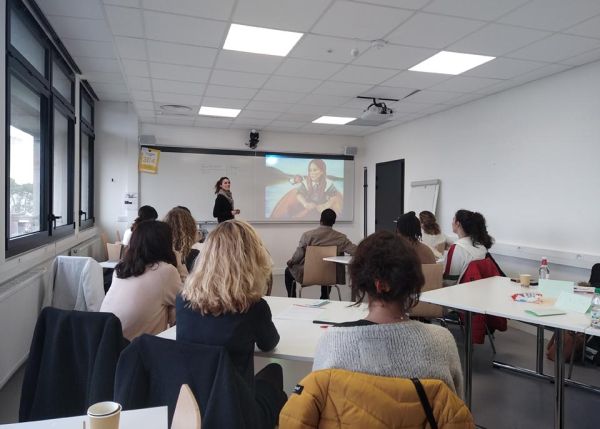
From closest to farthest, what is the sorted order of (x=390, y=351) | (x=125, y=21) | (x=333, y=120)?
(x=390, y=351) < (x=125, y=21) < (x=333, y=120)

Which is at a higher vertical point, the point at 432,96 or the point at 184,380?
the point at 432,96

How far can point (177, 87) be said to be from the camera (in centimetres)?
515

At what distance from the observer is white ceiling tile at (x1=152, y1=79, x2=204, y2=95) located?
4.96m

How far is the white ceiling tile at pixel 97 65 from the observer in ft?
16.4

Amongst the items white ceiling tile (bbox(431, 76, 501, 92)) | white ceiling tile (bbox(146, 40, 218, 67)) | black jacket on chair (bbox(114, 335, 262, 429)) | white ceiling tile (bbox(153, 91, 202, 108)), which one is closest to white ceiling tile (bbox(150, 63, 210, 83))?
white ceiling tile (bbox(146, 40, 218, 67))

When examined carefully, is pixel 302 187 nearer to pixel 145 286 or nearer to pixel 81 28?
pixel 81 28

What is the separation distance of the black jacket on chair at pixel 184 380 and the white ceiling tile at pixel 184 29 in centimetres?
268

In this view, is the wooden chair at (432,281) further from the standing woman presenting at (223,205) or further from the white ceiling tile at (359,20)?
the standing woman presenting at (223,205)

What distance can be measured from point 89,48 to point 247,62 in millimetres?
1850

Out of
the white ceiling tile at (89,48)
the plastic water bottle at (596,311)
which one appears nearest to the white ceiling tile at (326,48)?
the white ceiling tile at (89,48)

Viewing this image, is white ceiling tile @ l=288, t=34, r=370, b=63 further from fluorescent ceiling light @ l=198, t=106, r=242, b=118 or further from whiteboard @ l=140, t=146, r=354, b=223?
whiteboard @ l=140, t=146, r=354, b=223

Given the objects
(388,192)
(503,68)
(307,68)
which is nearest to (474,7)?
(503,68)

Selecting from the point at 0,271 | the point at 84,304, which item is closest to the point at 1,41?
the point at 0,271

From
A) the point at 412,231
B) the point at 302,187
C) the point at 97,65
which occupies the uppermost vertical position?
the point at 97,65
